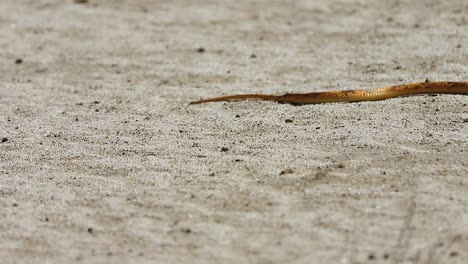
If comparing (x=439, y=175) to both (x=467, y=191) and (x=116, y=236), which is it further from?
(x=116, y=236)

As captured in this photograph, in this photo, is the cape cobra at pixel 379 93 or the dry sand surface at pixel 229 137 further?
the cape cobra at pixel 379 93

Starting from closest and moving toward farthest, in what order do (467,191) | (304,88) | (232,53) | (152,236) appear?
(152,236)
(467,191)
(304,88)
(232,53)

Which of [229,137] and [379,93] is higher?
[379,93]

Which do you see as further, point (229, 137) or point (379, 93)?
point (379, 93)

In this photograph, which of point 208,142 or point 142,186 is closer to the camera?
point 142,186

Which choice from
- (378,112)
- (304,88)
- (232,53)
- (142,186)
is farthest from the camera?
(232,53)

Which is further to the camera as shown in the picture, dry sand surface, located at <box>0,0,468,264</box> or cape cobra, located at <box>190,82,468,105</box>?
cape cobra, located at <box>190,82,468,105</box>

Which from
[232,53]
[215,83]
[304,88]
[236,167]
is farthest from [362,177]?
[232,53]
